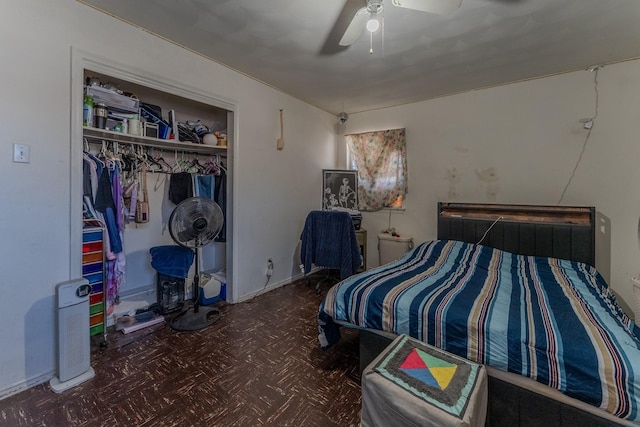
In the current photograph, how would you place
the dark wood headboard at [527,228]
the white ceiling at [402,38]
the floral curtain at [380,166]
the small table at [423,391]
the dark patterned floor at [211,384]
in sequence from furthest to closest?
the floral curtain at [380,166] < the dark wood headboard at [527,228] < the white ceiling at [402,38] < the dark patterned floor at [211,384] < the small table at [423,391]

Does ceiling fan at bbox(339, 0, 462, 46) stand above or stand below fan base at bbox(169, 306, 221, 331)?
above

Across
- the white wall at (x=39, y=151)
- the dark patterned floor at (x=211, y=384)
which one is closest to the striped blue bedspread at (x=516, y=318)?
the dark patterned floor at (x=211, y=384)

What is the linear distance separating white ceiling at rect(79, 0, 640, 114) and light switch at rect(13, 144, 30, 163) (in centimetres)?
105

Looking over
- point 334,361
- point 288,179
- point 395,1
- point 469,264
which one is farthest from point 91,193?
point 469,264

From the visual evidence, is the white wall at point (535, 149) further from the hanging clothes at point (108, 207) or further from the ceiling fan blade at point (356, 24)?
the hanging clothes at point (108, 207)

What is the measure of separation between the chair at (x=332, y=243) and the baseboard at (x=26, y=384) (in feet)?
7.08

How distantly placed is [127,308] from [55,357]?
834 mm

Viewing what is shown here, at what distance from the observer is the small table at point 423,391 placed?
985mm

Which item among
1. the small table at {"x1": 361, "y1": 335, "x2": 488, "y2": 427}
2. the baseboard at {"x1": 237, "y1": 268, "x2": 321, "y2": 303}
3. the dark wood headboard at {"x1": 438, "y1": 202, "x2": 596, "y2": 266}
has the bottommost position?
the baseboard at {"x1": 237, "y1": 268, "x2": 321, "y2": 303}

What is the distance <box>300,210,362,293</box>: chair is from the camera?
Result: 117 inches

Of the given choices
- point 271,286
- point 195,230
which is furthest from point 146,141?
point 271,286

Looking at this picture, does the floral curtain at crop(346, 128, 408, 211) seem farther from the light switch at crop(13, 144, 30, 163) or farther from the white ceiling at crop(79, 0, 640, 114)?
the light switch at crop(13, 144, 30, 163)

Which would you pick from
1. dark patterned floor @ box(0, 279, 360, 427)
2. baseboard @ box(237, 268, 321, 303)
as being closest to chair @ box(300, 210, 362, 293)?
baseboard @ box(237, 268, 321, 303)

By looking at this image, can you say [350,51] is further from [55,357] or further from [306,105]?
[55,357]
